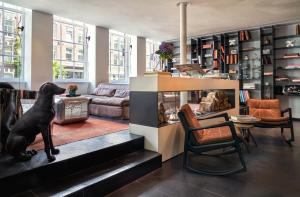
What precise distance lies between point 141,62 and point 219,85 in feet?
14.5

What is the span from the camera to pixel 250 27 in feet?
21.0

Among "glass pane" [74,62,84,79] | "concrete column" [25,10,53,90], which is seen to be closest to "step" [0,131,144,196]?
"concrete column" [25,10,53,90]

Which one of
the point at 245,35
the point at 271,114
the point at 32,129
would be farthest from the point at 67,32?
the point at 271,114

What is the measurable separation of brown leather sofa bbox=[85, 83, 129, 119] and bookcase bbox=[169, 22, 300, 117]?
326 centimetres

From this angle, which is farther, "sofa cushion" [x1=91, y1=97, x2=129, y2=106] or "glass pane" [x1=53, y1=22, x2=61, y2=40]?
"glass pane" [x1=53, y1=22, x2=61, y2=40]

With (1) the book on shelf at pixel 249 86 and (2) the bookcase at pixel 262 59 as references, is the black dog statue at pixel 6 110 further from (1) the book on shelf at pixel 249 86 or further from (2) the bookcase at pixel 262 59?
(1) the book on shelf at pixel 249 86

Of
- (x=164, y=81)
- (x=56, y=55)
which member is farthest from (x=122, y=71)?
(x=164, y=81)

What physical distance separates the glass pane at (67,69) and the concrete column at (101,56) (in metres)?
0.62

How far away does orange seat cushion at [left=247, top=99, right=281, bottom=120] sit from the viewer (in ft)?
13.5

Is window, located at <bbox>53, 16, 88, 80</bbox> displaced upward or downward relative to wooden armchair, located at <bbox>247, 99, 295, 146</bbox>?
upward

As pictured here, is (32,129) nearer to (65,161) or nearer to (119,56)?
(65,161)

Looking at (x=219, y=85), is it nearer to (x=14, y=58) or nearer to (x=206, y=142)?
(x=206, y=142)

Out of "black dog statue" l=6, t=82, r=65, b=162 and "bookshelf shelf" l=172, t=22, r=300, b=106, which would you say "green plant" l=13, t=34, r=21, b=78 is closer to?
"black dog statue" l=6, t=82, r=65, b=162

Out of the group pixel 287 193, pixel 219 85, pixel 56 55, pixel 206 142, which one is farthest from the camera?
pixel 56 55
